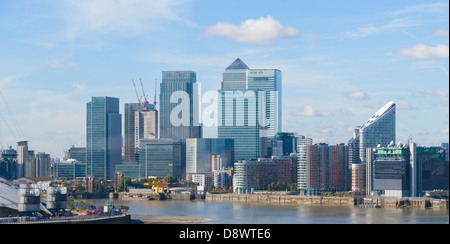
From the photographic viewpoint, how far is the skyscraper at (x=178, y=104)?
109375 millimetres

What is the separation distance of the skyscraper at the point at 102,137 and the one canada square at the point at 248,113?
17.0m

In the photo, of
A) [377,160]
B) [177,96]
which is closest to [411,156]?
[377,160]

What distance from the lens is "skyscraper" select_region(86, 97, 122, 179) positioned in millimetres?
111188

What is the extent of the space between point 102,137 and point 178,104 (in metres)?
11.6

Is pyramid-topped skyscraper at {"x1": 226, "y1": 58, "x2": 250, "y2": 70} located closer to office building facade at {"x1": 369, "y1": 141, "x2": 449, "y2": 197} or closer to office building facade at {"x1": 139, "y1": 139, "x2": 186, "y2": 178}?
office building facade at {"x1": 139, "y1": 139, "x2": 186, "y2": 178}

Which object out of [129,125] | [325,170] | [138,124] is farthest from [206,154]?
[129,125]

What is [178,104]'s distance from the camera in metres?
112

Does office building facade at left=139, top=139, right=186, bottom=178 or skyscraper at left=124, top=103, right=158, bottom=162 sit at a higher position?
skyscraper at left=124, top=103, right=158, bottom=162

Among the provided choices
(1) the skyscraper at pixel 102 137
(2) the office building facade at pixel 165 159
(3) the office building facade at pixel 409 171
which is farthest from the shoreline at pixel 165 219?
(1) the skyscraper at pixel 102 137

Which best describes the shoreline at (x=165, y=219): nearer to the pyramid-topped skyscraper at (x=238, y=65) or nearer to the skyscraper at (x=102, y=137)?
the pyramid-topped skyscraper at (x=238, y=65)

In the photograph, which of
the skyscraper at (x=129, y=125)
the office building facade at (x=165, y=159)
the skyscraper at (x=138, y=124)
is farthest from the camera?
the skyscraper at (x=129, y=125)

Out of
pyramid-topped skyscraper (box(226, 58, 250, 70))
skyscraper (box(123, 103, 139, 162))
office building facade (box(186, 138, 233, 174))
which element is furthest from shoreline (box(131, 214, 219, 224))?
skyscraper (box(123, 103, 139, 162))

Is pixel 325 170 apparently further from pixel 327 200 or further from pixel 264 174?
pixel 264 174

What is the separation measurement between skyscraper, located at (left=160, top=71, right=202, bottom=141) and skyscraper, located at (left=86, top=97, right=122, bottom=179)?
758 cm
